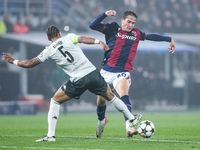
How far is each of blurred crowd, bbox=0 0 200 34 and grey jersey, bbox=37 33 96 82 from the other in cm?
1686

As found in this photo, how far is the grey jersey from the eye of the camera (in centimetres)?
792

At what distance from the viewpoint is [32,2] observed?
26.0 meters

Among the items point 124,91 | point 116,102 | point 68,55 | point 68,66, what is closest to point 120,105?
point 116,102

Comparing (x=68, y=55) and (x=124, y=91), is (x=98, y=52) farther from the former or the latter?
(x=68, y=55)

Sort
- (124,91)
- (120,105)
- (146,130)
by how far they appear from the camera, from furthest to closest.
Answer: (124,91) < (120,105) < (146,130)

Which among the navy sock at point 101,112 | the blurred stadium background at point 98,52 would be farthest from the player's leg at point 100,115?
the blurred stadium background at point 98,52

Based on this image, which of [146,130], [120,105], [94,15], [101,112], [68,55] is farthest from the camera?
[94,15]

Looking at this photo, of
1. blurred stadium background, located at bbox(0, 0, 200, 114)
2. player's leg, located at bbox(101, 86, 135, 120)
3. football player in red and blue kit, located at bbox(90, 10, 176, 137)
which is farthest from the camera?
blurred stadium background, located at bbox(0, 0, 200, 114)

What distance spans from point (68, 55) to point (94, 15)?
19.2 metres

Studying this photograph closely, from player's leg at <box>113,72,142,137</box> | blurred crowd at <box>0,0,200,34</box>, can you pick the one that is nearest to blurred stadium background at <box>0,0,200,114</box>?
blurred crowd at <box>0,0,200,34</box>

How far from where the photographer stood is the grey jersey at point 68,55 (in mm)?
7918

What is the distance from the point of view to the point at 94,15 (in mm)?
26891

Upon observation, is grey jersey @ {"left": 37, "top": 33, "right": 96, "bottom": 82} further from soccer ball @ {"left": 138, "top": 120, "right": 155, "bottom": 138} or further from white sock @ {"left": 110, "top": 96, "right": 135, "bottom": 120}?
soccer ball @ {"left": 138, "top": 120, "right": 155, "bottom": 138}

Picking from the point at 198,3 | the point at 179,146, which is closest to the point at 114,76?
the point at 179,146
